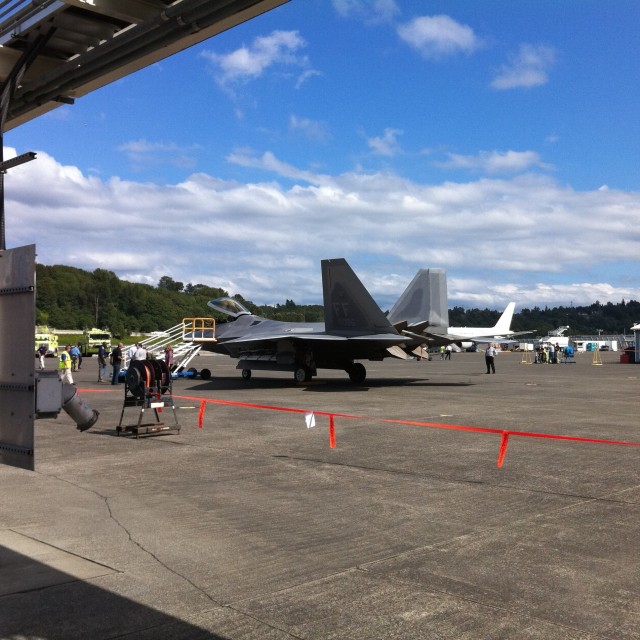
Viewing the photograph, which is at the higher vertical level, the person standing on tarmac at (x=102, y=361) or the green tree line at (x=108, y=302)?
the green tree line at (x=108, y=302)

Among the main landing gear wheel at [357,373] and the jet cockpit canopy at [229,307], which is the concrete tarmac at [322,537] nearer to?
the main landing gear wheel at [357,373]

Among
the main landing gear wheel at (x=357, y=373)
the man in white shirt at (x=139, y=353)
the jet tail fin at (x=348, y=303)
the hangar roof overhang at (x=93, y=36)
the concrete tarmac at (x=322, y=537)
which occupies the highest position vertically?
the hangar roof overhang at (x=93, y=36)

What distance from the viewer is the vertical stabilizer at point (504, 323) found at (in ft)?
197

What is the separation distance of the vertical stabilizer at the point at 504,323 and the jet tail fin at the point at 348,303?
129ft

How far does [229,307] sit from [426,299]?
8.19 m

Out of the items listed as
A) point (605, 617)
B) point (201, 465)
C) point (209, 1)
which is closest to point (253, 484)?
point (201, 465)

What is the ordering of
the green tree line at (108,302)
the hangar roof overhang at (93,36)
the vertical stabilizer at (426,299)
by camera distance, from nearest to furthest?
the hangar roof overhang at (93,36) → the vertical stabilizer at (426,299) → the green tree line at (108,302)

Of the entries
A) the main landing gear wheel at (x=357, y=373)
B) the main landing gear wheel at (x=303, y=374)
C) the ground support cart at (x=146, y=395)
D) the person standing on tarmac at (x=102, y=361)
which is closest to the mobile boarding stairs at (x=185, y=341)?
the person standing on tarmac at (x=102, y=361)

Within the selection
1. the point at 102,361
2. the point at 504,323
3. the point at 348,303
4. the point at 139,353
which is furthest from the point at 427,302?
the point at 504,323

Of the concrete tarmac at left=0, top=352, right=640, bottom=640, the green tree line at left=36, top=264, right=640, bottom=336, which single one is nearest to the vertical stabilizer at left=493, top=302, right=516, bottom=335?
the green tree line at left=36, top=264, right=640, bottom=336

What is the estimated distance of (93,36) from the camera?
17.4 ft

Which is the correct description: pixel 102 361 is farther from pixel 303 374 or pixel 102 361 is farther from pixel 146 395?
pixel 146 395

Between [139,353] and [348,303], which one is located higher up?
[348,303]

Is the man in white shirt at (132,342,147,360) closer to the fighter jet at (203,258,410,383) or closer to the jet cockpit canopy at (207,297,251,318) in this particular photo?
the fighter jet at (203,258,410,383)
